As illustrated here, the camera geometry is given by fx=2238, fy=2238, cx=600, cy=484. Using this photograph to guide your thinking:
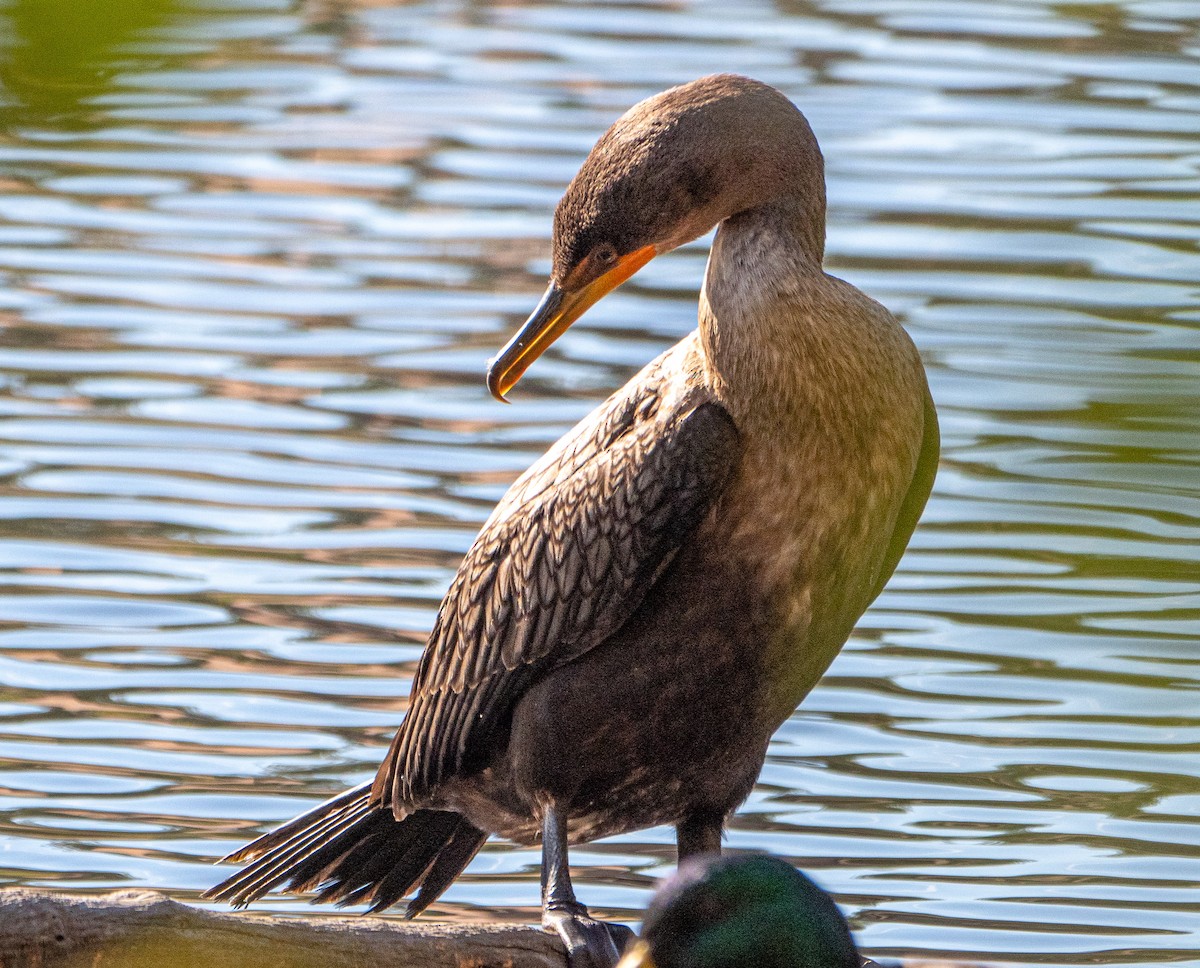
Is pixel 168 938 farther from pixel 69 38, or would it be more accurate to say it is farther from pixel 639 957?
pixel 69 38

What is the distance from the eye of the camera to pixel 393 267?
9.86 meters

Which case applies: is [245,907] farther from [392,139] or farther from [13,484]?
[392,139]

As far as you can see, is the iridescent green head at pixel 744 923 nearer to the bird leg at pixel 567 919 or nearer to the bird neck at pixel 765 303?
the bird leg at pixel 567 919

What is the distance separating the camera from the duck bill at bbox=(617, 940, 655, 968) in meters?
3.62

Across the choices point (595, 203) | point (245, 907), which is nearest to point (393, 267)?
point (245, 907)

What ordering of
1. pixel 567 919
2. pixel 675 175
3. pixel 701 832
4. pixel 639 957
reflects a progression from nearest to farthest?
pixel 639 957 < pixel 675 175 < pixel 567 919 < pixel 701 832

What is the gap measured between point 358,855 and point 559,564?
0.91 m

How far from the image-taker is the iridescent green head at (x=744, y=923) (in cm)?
357

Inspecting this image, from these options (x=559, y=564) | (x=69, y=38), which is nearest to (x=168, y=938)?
(x=559, y=564)

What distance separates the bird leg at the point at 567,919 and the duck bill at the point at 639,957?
286mm

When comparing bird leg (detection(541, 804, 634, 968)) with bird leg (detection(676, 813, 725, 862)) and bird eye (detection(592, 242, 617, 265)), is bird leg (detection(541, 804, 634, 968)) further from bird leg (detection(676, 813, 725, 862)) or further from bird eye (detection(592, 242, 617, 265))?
bird eye (detection(592, 242, 617, 265))

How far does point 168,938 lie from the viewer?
11.5 ft

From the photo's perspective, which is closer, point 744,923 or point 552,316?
point 744,923

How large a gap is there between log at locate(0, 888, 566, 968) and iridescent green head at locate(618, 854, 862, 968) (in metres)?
0.42
